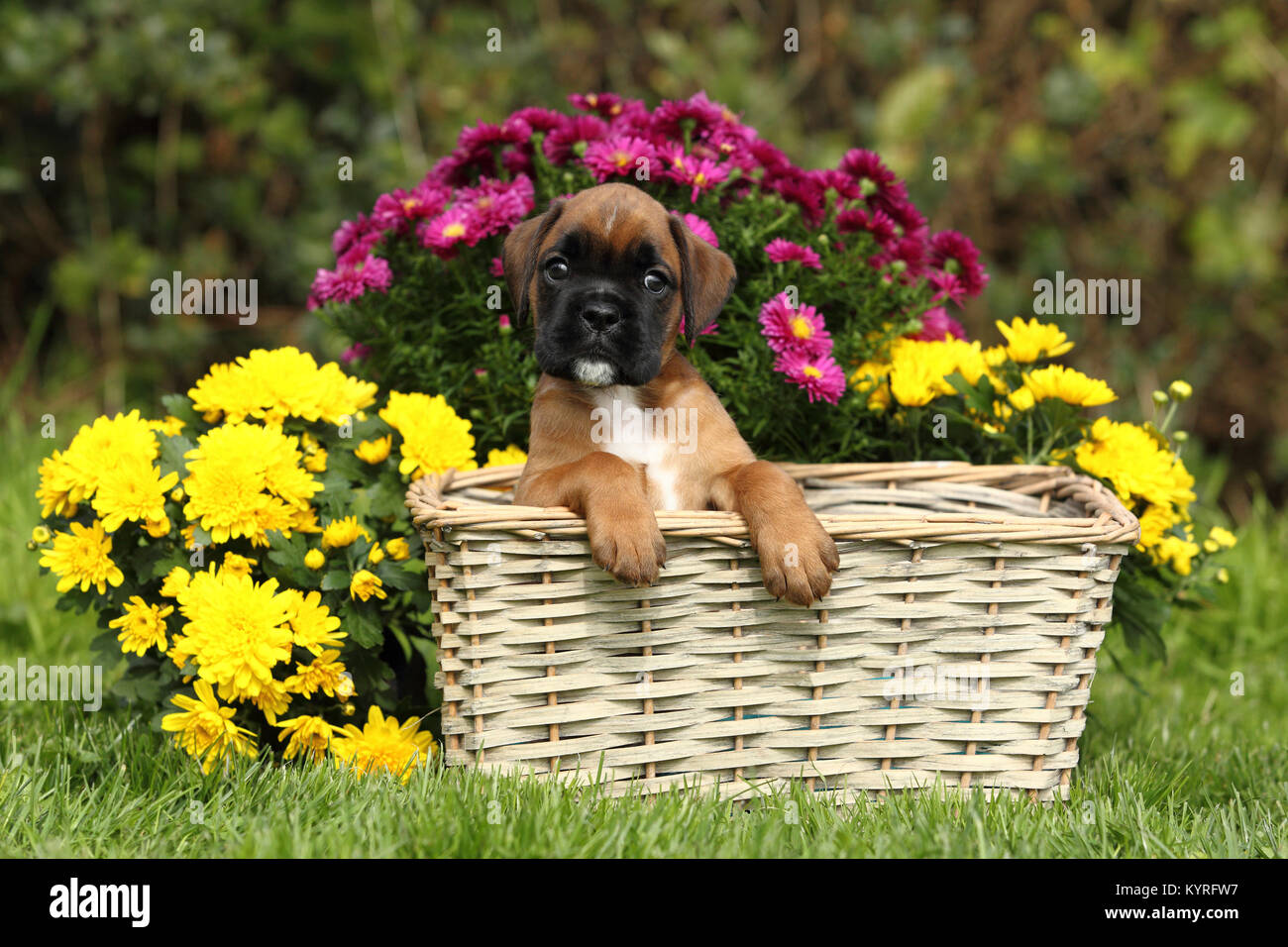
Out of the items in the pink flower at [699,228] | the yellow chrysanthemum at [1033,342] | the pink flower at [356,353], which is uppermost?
the pink flower at [699,228]

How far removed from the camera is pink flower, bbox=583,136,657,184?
3432 millimetres

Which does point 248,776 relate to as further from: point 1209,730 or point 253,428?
point 1209,730

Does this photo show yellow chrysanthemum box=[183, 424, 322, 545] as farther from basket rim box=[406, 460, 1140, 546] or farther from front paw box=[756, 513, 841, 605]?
front paw box=[756, 513, 841, 605]

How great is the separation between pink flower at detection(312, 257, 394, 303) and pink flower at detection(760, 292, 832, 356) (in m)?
1.11

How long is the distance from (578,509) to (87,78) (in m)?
4.73

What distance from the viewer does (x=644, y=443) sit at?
3062mm

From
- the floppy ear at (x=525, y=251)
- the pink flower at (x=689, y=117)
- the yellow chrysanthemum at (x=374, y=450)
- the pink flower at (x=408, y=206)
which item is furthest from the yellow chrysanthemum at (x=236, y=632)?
the pink flower at (x=689, y=117)

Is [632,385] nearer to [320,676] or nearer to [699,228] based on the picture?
[699,228]

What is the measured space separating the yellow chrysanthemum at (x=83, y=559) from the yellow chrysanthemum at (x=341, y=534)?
20.1 inches

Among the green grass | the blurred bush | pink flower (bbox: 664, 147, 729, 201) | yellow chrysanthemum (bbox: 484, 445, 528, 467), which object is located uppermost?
the blurred bush

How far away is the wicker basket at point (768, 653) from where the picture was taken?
2.64 m

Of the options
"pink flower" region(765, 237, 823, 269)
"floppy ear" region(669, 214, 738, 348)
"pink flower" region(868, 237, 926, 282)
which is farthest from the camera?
"pink flower" region(868, 237, 926, 282)

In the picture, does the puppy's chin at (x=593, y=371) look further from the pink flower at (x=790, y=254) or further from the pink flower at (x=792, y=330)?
the pink flower at (x=790, y=254)

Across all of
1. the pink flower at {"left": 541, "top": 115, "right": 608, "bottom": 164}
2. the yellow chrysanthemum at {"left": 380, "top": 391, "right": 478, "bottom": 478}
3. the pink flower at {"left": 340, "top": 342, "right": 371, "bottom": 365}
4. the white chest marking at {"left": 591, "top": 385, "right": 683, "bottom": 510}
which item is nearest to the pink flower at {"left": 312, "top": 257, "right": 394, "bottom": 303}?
the pink flower at {"left": 340, "top": 342, "right": 371, "bottom": 365}
